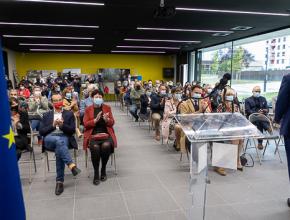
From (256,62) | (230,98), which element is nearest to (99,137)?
Result: (230,98)

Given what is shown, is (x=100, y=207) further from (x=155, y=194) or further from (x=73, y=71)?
(x=73, y=71)

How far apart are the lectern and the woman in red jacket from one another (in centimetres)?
132

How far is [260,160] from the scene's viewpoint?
482cm

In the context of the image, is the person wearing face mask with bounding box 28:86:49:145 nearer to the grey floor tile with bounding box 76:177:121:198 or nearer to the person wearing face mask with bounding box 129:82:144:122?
the grey floor tile with bounding box 76:177:121:198

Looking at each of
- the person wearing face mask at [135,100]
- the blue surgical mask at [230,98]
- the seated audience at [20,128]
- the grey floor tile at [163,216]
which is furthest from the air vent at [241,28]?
the grey floor tile at [163,216]

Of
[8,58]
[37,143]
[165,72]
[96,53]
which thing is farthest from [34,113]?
[165,72]

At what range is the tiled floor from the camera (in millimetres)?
3000

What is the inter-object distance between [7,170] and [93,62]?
16327mm

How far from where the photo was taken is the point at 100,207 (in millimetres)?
3152

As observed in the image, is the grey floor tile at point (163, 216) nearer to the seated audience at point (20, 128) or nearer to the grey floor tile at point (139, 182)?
the grey floor tile at point (139, 182)

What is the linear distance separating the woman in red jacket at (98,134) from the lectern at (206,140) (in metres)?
1.32

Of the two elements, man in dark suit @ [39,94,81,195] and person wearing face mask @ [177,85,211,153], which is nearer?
man in dark suit @ [39,94,81,195]

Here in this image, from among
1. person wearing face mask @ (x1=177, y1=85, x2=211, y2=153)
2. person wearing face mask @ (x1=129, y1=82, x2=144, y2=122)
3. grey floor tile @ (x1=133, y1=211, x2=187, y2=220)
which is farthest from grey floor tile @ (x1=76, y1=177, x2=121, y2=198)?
person wearing face mask @ (x1=129, y1=82, x2=144, y2=122)

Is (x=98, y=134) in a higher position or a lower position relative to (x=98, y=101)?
lower
